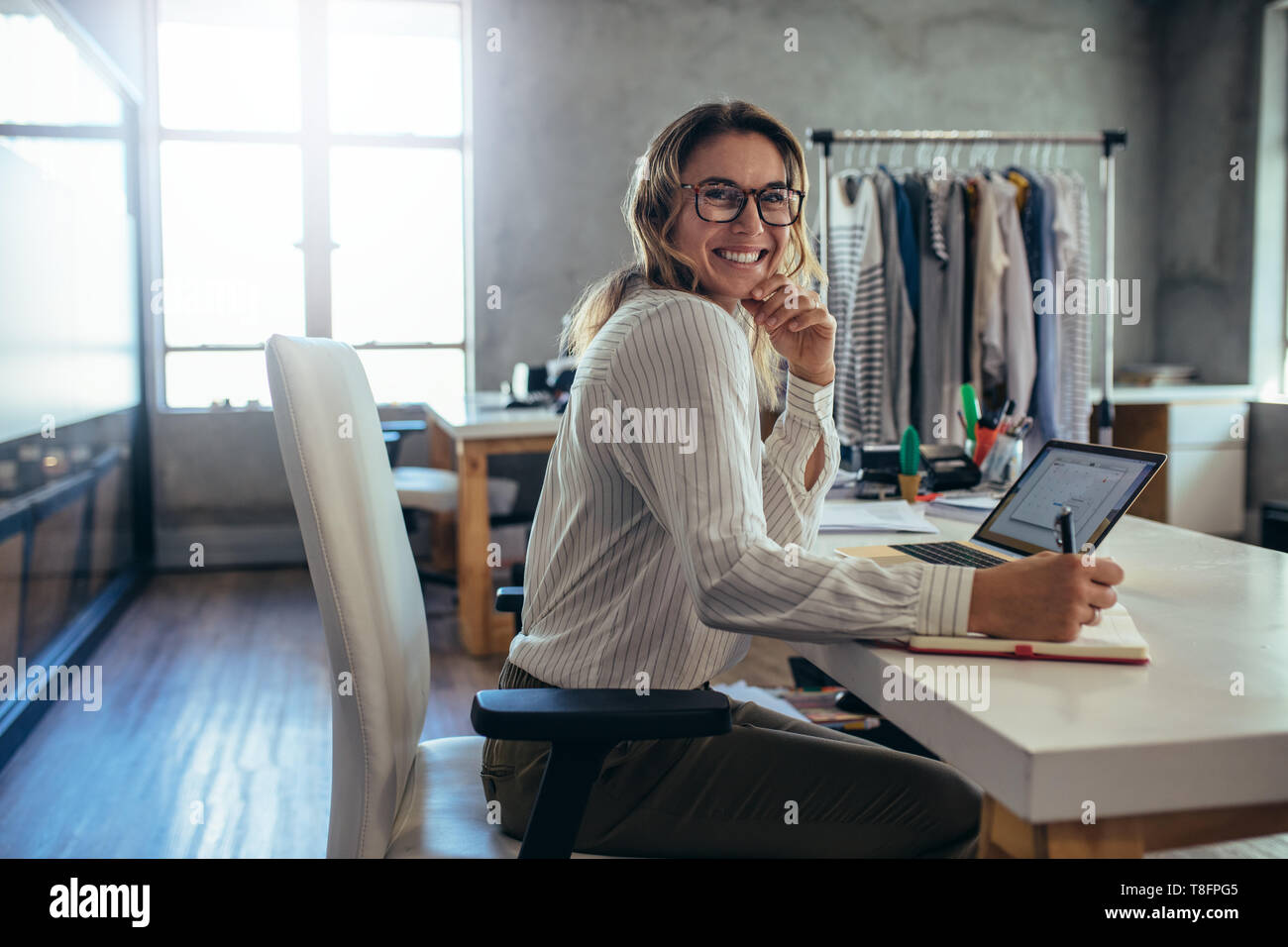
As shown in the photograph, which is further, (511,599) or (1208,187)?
(1208,187)

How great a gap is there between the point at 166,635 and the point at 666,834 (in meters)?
3.30

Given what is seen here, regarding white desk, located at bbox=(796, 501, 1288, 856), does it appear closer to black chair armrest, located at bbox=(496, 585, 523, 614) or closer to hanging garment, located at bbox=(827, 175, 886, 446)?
black chair armrest, located at bbox=(496, 585, 523, 614)

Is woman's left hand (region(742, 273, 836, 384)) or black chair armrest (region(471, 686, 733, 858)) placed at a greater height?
woman's left hand (region(742, 273, 836, 384))

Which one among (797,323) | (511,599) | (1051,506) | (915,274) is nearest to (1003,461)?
(1051,506)

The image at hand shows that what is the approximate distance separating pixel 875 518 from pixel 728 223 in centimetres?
61

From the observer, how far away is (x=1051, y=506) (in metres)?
1.38

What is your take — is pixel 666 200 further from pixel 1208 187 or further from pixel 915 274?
pixel 1208 187

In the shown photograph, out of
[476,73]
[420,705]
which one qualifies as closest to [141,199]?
[476,73]

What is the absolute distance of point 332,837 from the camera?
3.45ft

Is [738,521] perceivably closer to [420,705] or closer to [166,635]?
[420,705]

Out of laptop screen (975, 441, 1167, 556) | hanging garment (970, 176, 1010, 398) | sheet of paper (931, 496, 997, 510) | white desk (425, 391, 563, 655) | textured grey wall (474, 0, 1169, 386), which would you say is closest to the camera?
laptop screen (975, 441, 1167, 556)

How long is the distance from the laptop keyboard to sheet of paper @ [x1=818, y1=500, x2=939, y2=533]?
142mm

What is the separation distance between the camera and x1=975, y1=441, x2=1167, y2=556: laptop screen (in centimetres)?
124

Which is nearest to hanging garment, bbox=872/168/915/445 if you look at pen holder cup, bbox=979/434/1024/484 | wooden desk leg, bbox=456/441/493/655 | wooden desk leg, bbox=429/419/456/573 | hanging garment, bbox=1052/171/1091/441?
hanging garment, bbox=1052/171/1091/441
